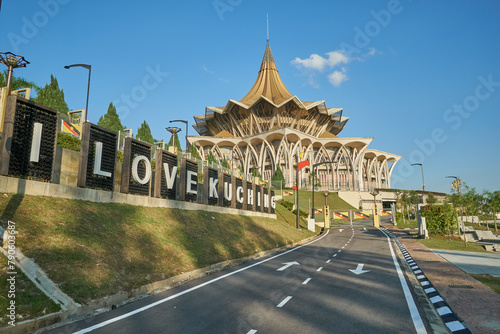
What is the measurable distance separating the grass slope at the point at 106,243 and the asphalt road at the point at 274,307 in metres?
1.26

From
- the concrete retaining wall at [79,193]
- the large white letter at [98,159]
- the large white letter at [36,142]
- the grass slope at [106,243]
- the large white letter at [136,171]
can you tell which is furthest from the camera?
the large white letter at [136,171]

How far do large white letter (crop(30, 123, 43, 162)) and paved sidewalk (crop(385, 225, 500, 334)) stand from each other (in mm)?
14454

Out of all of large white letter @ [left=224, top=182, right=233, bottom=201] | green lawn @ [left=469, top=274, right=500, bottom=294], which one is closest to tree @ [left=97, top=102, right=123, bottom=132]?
large white letter @ [left=224, top=182, right=233, bottom=201]

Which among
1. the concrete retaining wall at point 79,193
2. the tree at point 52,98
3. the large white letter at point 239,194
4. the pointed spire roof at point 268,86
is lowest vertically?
the concrete retaining wall at point 79,193

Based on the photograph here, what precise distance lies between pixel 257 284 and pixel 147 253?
4.44 meters

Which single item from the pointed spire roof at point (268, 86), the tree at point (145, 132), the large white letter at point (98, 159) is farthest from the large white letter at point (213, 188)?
the pointed spire roof at point (268, 86)

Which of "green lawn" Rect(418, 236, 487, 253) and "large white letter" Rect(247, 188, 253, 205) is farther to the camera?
"large white letter" Rect(247, 188, 253, 205)

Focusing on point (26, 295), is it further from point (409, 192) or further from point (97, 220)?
point (409, 192)

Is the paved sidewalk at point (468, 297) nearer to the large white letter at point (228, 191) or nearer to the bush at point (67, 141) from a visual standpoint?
the large white letter at point (228, 191)

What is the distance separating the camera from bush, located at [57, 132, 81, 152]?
671 inches

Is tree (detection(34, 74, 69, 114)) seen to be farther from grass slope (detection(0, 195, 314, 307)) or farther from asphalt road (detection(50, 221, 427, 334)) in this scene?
asphalt road (detection(50, 221, 427, 334))

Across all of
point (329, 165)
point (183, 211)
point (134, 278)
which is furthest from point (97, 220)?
point (329, 165)

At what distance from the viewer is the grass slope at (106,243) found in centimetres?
905

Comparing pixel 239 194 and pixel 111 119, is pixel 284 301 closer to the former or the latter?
pixel 239 194
